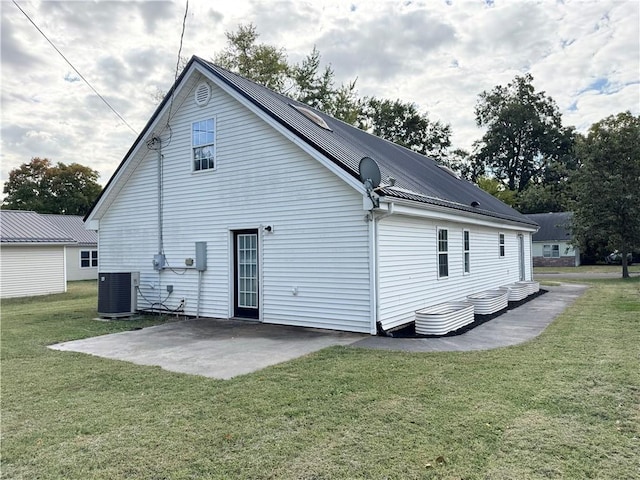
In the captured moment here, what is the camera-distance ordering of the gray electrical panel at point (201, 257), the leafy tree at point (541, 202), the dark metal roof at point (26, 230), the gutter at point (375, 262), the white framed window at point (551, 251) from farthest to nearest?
1. the leafy tree at point (541, 202)
2. the white framed window at point (551, 251)
3. the dark metal roof at point (26, 230)
4. the gray electrical panel at point (201, 257)
5. the gutter at point (375, 262)

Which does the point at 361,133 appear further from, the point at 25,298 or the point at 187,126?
the point at 25,298

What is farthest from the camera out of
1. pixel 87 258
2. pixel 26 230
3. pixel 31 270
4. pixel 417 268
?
pixel 87 258

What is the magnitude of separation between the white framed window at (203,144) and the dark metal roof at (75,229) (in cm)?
1969

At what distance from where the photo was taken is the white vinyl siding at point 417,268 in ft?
26.5

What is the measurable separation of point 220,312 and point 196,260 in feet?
4.72

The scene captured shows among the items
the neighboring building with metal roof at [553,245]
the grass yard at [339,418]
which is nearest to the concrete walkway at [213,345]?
the grass yard at [339,418]

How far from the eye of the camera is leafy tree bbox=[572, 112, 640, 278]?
22672 mm

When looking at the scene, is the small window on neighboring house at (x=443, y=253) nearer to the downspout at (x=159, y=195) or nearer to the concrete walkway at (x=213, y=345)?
the concrete walkway at (x=213, y=345)

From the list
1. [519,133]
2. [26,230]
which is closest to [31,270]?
[26,230]

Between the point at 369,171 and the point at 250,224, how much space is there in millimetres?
3438

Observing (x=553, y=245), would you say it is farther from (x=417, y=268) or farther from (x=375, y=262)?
(x=375, y=262)

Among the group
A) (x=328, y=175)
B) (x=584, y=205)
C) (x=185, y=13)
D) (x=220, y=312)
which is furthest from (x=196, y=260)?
(x=584, y=205)

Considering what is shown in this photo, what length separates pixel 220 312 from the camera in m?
10.1

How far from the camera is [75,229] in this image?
27.7 metres
